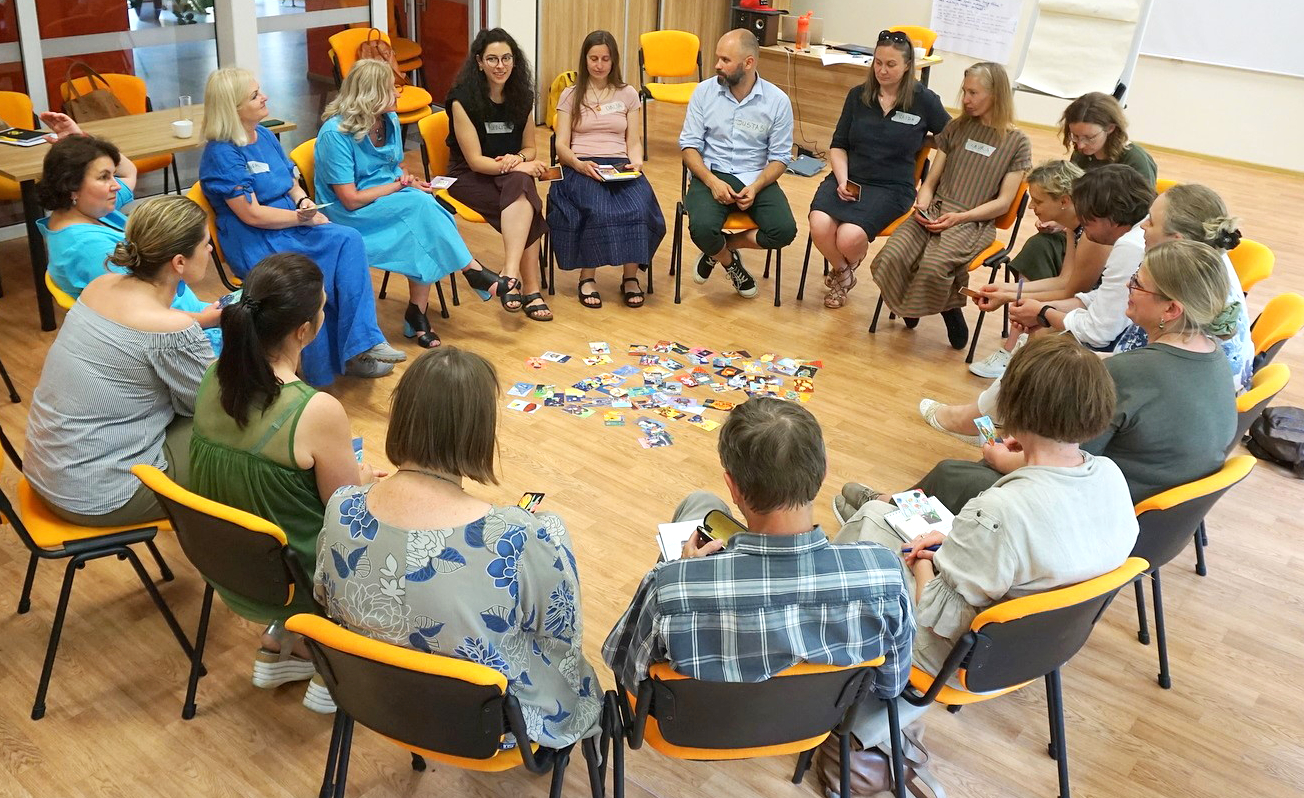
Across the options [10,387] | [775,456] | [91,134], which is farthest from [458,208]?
[775,456]

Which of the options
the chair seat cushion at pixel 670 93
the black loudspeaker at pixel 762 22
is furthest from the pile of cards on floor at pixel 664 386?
the black loudspeaker at pixel 762 22

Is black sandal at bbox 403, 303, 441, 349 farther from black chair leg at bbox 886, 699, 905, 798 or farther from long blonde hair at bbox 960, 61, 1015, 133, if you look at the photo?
black chair leg at bbox 886, 699, 905, 798

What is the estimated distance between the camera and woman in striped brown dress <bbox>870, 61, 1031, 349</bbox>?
16.4 feet

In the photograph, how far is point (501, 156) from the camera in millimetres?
5453

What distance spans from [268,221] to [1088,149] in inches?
143

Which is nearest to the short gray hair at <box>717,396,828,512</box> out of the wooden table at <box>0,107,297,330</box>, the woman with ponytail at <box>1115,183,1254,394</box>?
the woman with ponytail at <box>1115,183,1254,394</box>

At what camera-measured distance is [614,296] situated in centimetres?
567

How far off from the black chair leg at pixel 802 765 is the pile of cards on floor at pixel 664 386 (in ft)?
5.69

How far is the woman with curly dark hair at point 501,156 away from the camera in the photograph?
5.25 metres

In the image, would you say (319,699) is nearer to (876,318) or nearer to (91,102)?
(876,318)

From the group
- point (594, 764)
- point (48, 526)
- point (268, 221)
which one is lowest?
point (594, 764)

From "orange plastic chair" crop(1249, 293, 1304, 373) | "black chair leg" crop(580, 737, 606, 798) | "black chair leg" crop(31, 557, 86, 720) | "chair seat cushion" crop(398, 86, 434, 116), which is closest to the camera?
"black chair leg" crop(580, 737, 606, 798)

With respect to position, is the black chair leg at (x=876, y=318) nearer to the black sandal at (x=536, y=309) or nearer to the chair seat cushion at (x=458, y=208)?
the black sandal at (x=536, y=309)

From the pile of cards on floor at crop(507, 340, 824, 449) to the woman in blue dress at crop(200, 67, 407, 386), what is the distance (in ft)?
2.51
